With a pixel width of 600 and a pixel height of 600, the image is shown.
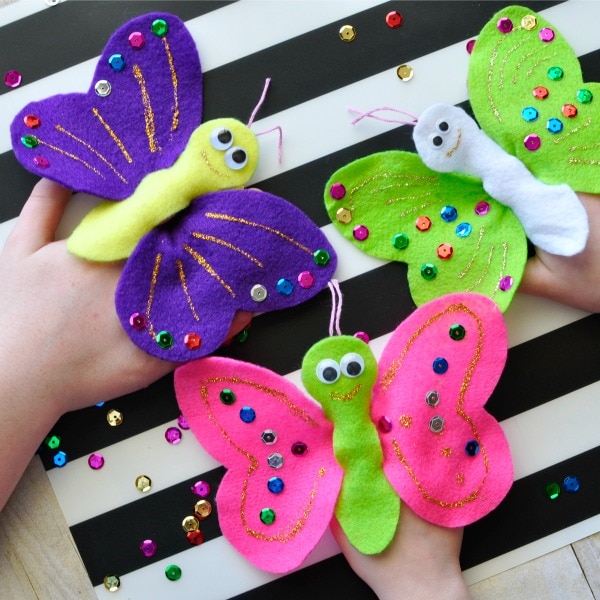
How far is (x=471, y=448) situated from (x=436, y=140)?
0.37 m

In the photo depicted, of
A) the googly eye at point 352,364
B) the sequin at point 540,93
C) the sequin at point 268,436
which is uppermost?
the sequin at point 540,93

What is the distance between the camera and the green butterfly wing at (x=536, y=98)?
0.95 m

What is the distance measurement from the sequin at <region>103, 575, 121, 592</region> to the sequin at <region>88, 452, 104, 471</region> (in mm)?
135

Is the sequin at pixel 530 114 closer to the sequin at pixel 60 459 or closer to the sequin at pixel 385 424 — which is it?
the sequin at pixel 385 424

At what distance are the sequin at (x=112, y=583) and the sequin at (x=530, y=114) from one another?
756 mm

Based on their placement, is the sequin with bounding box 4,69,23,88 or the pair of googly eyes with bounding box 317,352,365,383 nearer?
the pair of googly eyes with bounding box 317,352,365,383

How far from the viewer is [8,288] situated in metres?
0.94

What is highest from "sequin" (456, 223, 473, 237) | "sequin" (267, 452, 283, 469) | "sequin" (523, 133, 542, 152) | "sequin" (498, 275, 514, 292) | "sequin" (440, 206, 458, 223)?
"sequin" (523, 133, 542, 152)

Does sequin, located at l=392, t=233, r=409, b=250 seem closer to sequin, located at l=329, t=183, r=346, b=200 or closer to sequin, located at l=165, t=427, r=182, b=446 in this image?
sequin, located at l=329, t=183, r=346, b=200

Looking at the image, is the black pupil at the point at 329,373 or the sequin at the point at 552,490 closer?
the black pupil at the point at 329,373

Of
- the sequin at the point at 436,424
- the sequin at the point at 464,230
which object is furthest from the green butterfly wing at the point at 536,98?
the sequin at the point at 436,424

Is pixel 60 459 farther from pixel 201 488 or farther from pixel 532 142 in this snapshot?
pixel 532 142

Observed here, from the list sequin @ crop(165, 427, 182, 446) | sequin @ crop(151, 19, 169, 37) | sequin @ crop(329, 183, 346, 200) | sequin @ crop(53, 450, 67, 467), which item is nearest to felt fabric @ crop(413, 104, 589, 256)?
sequin @ crop(329, 183, 346, 200)

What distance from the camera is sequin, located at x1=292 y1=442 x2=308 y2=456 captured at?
0.93 meters
